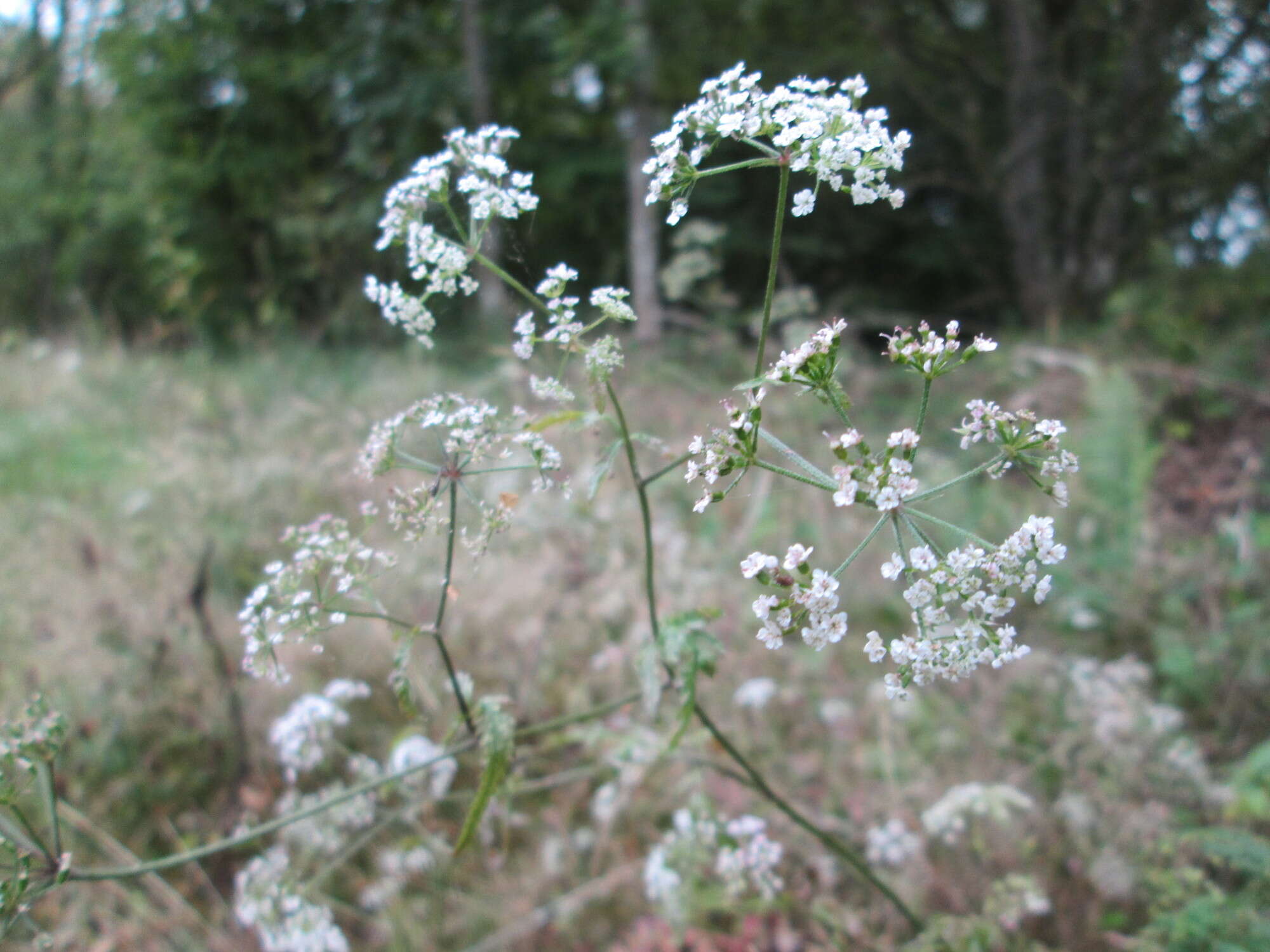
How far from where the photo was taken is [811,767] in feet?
8.43

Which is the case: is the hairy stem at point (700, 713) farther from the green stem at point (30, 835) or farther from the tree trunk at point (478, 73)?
the tree trunk at point (478, 73)

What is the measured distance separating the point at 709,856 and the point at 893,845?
0.56 meters

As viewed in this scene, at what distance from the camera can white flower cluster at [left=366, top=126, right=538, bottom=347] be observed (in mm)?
1220

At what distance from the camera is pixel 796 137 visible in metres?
1.04

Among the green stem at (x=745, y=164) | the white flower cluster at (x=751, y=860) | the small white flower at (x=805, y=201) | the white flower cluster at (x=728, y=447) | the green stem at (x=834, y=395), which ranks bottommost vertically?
the white flower cluster at (x=751, y=860)

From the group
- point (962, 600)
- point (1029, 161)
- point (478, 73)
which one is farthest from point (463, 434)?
point (478, 73)

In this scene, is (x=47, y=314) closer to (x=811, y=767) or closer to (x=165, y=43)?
(x=165, y=43)

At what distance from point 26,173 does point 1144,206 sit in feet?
49.3

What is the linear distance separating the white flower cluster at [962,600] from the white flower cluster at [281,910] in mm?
1230

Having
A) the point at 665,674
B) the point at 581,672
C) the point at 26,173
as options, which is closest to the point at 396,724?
the point at 581,672

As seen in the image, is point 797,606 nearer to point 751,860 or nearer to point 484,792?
point 484,792

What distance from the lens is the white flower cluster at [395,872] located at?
2.17 m

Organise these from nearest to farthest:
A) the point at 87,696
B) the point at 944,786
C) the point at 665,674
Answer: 1. the point at 665,674
2. the point at 944,786
3. the point at 87,696

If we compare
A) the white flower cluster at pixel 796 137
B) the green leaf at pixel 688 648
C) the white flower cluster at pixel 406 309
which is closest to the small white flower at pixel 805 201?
the white flower cluster at pixel 796 137
